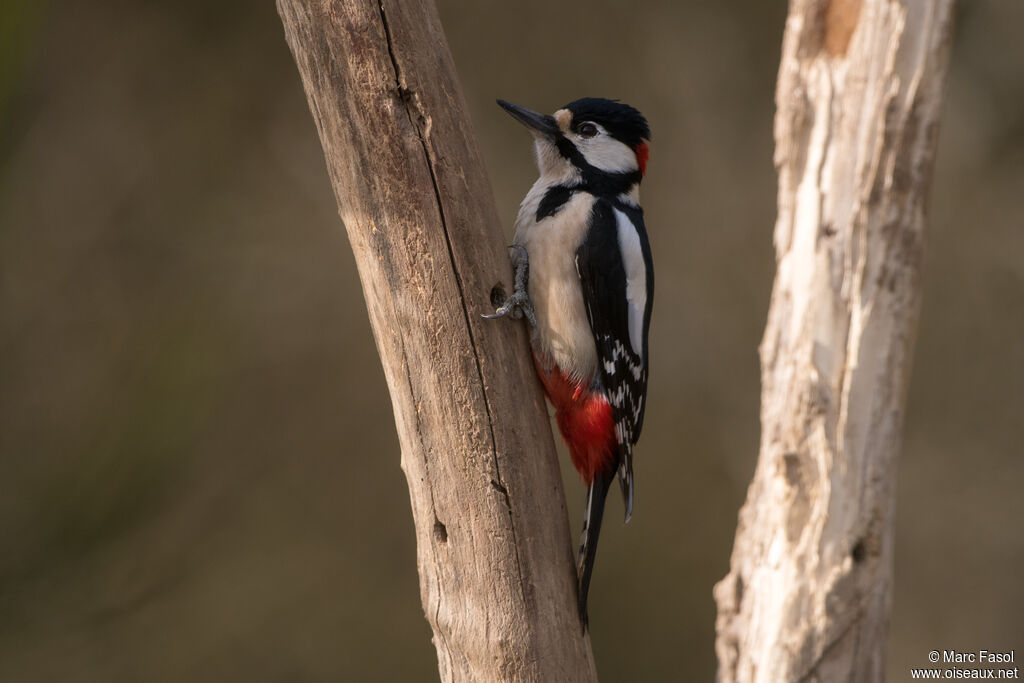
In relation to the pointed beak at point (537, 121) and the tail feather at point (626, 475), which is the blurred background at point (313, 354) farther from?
the tail feather at point (626, 475)

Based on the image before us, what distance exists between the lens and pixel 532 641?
174cm

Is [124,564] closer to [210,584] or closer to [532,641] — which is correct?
[210,584]

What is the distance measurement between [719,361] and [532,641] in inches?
89.2

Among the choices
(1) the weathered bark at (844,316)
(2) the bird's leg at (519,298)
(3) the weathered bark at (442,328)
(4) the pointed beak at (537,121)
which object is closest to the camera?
(1) the weathered bark at (844,316)

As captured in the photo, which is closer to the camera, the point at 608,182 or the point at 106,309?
the point at 608,182

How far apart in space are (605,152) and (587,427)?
27.0 inches

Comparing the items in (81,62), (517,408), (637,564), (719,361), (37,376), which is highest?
(81,62)

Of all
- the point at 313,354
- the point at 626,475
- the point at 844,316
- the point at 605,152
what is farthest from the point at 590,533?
the point at 313,354

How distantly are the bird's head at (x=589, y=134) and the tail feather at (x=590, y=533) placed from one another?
0.74 meters

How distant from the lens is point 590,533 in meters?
1.89

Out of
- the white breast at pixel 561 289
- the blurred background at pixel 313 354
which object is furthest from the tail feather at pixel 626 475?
the blurred background at pixel 313 354

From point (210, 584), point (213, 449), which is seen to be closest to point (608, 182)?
point (213, 449)

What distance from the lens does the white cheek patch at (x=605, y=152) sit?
221cm

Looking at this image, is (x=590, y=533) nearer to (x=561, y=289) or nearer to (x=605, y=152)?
(x=561, y=289)
